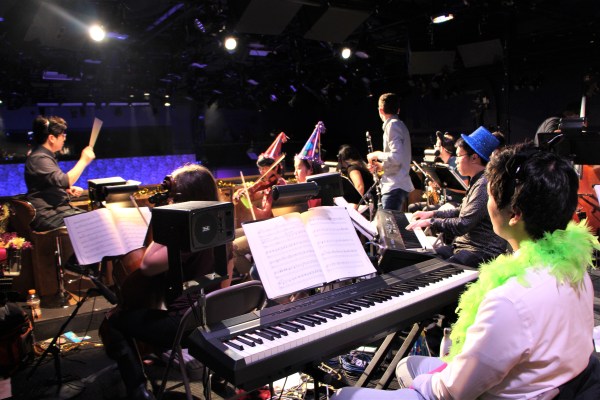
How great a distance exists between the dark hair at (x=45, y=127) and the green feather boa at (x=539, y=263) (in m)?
4.28

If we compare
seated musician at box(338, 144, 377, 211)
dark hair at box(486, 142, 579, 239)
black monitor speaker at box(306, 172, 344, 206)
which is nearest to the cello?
seated musician at box(338, 144, 377, 211)

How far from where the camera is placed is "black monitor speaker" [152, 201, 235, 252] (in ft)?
5.84

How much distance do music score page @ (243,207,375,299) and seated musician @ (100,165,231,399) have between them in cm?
53

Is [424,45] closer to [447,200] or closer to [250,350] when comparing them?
[447,200]

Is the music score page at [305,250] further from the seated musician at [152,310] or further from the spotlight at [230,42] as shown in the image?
the spotlight at [230,42]

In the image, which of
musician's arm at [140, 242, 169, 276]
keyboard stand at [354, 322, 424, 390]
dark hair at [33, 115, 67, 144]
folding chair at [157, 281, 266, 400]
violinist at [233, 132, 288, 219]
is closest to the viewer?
folding chair at [157, 281, 266, 400]

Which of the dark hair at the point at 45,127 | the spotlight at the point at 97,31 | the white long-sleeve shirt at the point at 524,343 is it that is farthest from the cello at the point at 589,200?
the spotlight at the point at 97,31

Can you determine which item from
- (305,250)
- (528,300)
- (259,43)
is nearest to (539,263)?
(528,300)

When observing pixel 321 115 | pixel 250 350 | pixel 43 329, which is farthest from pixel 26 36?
pixel 321 115

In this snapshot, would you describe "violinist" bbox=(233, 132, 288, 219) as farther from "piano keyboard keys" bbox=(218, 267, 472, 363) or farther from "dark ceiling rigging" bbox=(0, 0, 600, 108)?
"dark ceiling rigging" bbox=(0, 0, 600, 108)

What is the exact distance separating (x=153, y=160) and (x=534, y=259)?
13.0 metres

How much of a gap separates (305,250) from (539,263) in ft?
3.08

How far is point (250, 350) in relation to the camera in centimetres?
156

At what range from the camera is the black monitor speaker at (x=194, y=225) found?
1.78 meters
